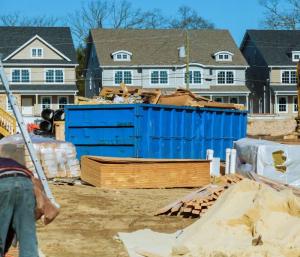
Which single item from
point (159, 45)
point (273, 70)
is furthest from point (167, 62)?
point (273, 70)

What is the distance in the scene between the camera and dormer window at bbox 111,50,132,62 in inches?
2496

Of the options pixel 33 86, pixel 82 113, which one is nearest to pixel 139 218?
pixel 82 113

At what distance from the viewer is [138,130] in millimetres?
18938

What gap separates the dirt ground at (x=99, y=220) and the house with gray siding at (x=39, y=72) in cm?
4382

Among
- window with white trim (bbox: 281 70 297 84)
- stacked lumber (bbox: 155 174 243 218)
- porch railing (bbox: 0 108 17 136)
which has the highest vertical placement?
window with white trim (bbox: 281 70 297 84)

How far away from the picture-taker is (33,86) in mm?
60125

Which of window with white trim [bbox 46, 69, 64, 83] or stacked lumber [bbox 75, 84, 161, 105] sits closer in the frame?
stacked lumber [bbox 75, 84, 161, 105]

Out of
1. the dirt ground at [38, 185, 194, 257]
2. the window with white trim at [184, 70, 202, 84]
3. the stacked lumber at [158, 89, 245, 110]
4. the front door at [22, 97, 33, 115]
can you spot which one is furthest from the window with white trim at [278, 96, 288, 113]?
the dirt ground at [38, 185, 194, 257]

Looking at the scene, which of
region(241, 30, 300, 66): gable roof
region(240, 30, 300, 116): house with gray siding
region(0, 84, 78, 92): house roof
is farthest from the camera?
region(241, 30, 300, 66): gable roof

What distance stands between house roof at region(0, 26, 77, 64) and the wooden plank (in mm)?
45401

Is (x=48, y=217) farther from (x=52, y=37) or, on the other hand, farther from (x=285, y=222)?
(x=52, y=37)

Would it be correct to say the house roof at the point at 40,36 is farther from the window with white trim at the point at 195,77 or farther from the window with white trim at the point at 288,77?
the window with white trim at the point at 288,77

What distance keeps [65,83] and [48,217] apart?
5541 cm

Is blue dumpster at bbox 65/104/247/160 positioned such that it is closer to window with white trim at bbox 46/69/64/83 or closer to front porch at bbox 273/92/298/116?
window with white trim at bbox 46/69/64/83
